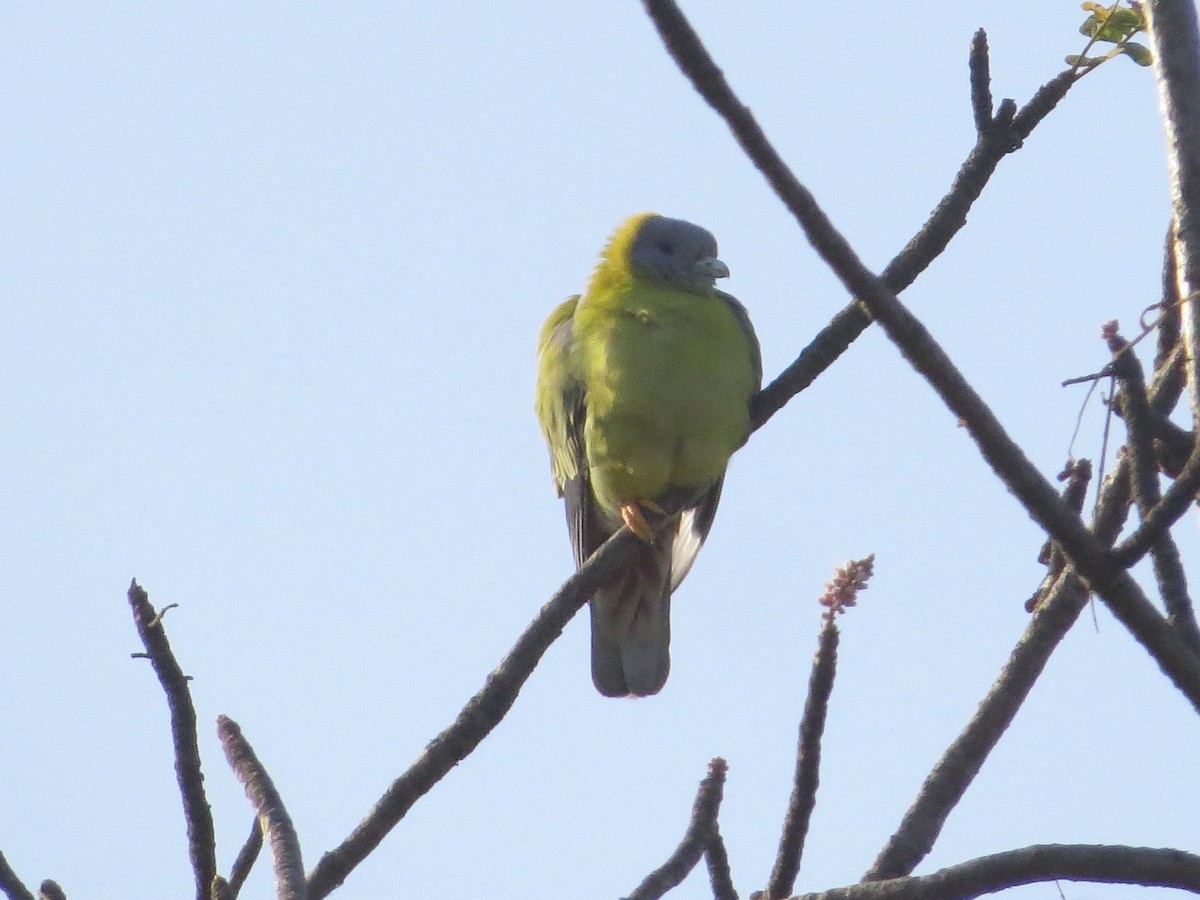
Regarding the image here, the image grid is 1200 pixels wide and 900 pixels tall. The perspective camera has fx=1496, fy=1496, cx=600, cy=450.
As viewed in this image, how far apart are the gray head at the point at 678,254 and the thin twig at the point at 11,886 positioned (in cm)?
348

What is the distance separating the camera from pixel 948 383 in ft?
6.84

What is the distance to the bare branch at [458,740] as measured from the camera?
300 cm

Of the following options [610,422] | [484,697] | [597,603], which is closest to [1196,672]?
[484,697]

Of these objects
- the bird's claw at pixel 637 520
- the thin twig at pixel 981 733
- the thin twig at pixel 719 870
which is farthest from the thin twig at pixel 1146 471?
the bird's claw at pixel 637 520

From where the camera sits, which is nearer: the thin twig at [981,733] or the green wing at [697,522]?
the thin twig at [981,733]

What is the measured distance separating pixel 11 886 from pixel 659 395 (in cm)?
280

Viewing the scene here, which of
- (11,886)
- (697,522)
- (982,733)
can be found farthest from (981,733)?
(697,522)

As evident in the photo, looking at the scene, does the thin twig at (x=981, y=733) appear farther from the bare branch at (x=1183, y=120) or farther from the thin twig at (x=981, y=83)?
A: the thin twig at (x=981, y=83)

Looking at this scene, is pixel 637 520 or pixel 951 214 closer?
pixel 951 214

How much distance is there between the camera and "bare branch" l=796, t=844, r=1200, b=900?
2.12 m

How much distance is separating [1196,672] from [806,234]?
0.82m

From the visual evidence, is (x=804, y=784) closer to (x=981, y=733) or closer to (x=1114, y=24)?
(x=981, y=733)

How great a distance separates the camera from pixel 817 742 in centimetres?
288

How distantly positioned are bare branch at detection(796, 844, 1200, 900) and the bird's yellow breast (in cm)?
279
